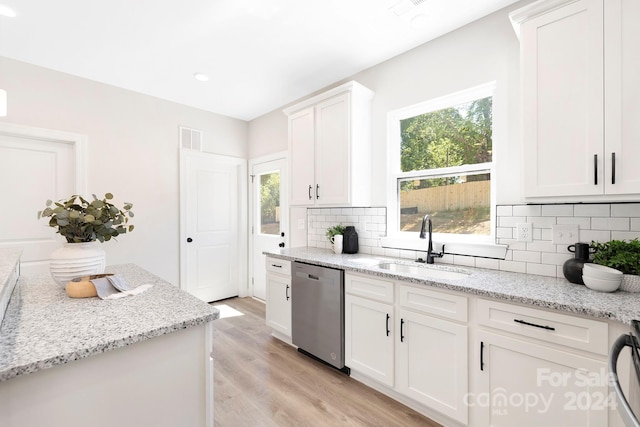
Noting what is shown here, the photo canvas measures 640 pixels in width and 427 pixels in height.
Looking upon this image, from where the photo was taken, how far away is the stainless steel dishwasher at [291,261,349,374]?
7.50 feet

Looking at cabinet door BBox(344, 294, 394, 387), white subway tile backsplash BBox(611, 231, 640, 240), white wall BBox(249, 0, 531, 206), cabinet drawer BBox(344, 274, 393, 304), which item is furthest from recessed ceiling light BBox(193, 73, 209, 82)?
white subway tile backsplash BBox(611, 231, 640, 240)

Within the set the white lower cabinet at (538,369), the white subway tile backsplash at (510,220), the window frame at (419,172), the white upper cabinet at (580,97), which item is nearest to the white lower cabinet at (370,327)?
the white lower cabinet at (538,369)

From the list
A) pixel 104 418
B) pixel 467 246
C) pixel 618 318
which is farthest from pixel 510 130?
pixel 104 418

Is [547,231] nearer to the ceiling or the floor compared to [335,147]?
nearer to the floor

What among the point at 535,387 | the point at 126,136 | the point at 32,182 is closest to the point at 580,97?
the point at 535,387

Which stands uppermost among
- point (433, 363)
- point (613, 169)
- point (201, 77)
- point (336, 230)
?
point (201, 77)

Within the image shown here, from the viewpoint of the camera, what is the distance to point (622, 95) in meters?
1.43

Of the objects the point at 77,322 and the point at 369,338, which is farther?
the point at 369,338

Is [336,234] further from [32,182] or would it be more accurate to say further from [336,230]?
[32,182]

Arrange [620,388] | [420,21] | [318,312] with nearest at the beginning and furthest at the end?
[620,388] < [420,21] < [318,312]

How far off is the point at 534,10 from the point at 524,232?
1328mm

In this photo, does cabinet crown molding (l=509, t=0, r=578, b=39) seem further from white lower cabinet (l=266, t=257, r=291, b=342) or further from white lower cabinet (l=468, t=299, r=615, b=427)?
white lower cabinet (l=266, t=257, r=291, b=342)

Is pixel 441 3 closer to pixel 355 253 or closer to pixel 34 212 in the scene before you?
pixel 355 253

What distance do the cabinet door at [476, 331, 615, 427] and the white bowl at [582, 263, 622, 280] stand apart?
42 cm
